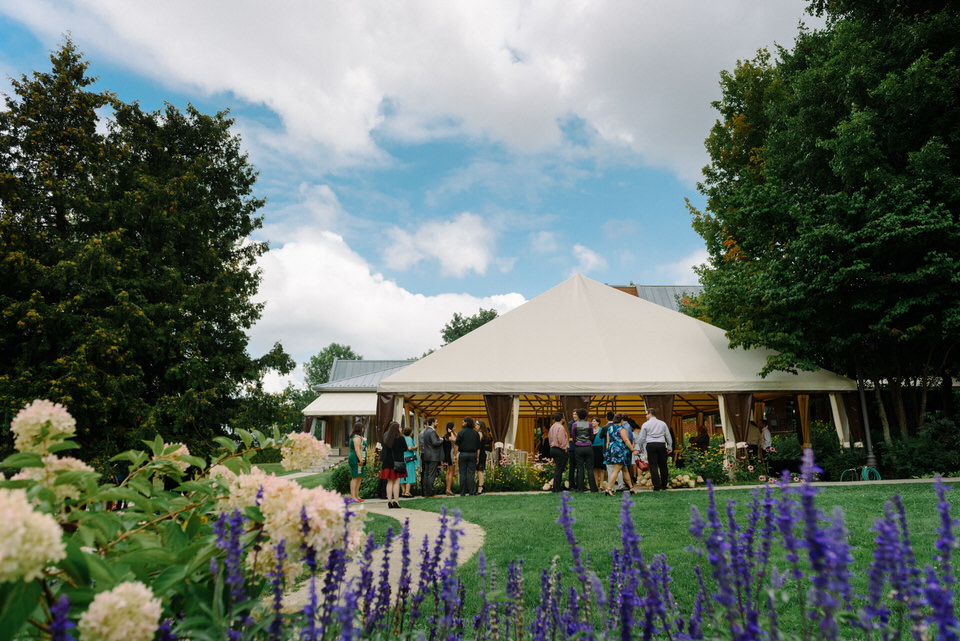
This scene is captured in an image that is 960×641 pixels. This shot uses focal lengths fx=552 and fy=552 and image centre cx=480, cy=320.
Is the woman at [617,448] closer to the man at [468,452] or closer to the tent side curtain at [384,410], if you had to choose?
the man at [468,452]

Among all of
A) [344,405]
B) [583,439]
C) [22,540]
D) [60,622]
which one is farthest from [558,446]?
[344,405]

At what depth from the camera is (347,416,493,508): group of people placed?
35.6 ft

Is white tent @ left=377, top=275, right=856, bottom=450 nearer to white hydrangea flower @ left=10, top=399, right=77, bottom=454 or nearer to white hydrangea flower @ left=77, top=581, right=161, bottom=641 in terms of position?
white hydrangea flower @ left=10, top=399, right=77, bottom=454

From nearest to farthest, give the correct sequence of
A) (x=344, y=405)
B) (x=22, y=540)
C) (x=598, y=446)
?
(x=22, y=540)
(x=598, y=446)
(x=344, y=405)

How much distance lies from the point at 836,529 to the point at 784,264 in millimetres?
13757

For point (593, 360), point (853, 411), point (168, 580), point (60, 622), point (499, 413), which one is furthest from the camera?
point (593, 360)

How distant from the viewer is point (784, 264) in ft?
43.5

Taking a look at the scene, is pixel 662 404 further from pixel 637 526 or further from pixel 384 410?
pixel 637 526

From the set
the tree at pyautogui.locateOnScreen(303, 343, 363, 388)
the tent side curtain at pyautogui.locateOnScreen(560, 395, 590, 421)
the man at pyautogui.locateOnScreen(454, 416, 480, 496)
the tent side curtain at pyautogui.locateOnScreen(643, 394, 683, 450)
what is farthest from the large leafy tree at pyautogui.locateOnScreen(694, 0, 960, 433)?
the tree at pyautogui.locateOnScreen(303, 343, 363, 388)

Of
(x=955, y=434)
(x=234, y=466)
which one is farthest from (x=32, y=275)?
(x=955, y=434)

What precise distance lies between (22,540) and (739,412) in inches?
607

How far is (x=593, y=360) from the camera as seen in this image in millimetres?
14758

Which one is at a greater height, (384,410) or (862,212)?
(862,212)

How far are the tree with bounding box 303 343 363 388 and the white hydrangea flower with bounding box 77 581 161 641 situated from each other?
230ft
